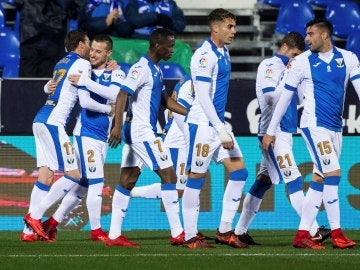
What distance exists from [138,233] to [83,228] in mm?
1107

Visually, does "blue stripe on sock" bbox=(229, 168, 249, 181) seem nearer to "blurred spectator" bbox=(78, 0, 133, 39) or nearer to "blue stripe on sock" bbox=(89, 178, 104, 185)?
"blue stripe on sock" bbox=(89, 178, 104, 185)

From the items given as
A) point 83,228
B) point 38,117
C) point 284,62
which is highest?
point 284,62

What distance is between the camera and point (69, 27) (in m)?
17.4

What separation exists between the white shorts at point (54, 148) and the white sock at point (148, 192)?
Result: 1409 millimetres

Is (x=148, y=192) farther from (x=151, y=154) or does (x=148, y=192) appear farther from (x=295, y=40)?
(x=295, y=40)

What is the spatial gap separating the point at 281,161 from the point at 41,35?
622 centimetres

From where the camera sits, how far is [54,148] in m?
12.3

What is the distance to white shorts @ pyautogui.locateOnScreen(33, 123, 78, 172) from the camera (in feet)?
40.0

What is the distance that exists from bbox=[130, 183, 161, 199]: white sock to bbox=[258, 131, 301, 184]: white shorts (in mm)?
2119
